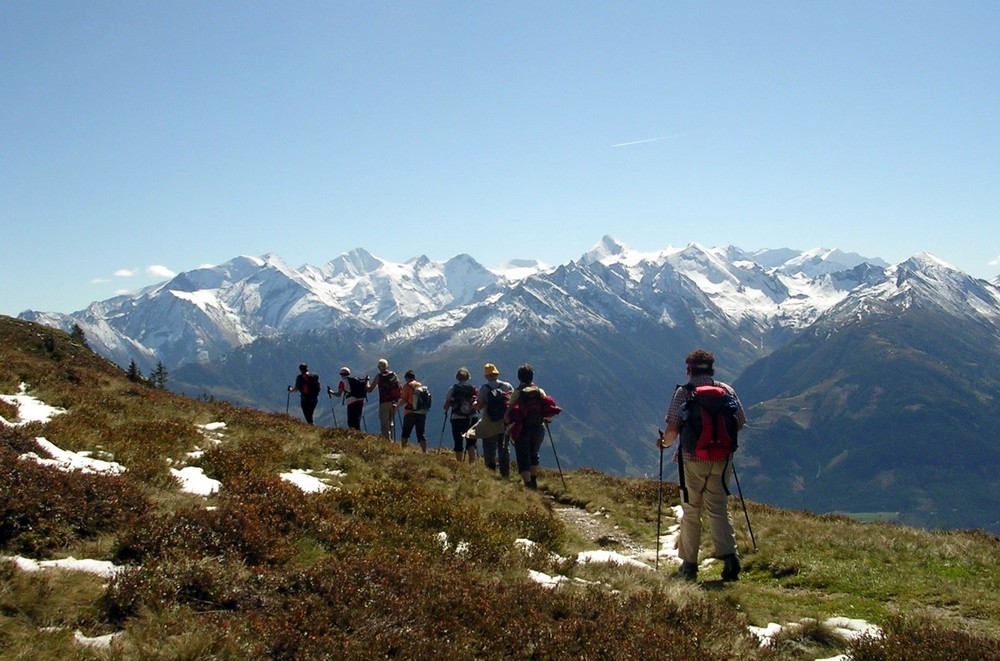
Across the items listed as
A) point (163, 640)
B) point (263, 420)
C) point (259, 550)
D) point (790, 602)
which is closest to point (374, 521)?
point (259, 550)

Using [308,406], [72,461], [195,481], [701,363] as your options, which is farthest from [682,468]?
[308,406]

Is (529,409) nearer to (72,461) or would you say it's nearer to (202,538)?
(72,461)

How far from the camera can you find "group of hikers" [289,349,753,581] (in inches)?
445

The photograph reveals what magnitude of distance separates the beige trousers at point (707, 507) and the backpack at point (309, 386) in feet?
58.2

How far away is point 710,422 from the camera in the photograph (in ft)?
36.8

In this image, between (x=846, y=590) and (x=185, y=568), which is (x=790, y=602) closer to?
(x=846, y=590)

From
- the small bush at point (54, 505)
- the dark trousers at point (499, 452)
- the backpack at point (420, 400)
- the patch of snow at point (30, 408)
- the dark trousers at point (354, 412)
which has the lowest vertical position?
the dark trousers at point (499, 452)

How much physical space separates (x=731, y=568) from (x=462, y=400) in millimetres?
12105

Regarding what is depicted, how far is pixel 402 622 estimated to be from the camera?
677 cm

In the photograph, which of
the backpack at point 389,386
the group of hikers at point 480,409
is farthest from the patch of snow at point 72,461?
the backpack at point 389,386

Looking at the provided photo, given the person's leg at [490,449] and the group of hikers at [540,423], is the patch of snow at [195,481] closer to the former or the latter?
the group of hikers at [540,423]

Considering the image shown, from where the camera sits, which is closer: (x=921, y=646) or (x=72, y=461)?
(x=921, y=646)

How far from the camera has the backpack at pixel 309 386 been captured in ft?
87.0

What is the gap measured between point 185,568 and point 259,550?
1233 mm
